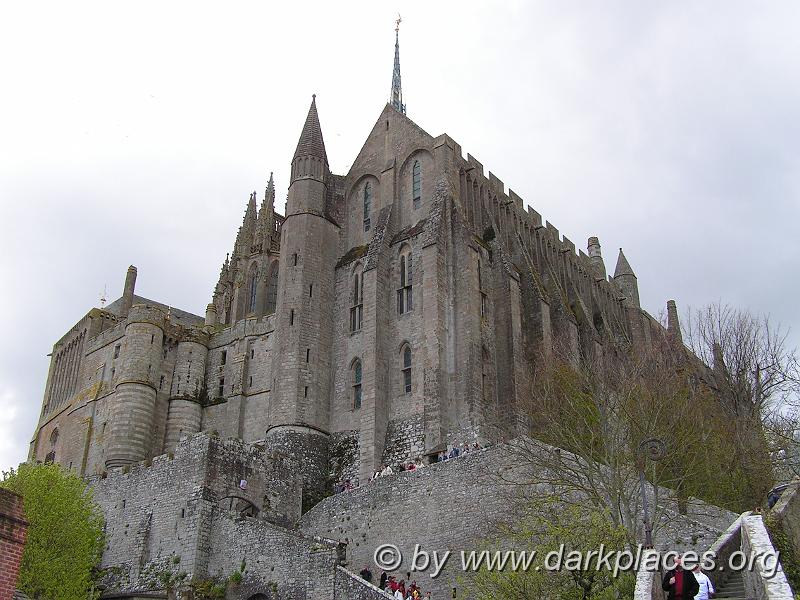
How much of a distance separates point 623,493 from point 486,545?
3933 millimetres

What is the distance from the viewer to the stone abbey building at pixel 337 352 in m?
35.0

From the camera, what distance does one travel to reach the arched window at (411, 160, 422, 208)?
4803cm

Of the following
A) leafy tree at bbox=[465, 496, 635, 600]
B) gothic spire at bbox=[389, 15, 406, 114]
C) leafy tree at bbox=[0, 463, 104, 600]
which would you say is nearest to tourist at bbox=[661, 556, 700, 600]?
leafy tree at bbox=[465, 496, 635, 600]

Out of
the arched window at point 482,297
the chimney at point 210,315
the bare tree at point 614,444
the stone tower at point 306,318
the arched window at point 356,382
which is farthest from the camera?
the chimney at point 210,315

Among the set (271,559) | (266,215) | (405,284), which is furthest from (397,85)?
(271,559)

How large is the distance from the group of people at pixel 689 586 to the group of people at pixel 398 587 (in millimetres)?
10758

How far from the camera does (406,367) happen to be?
43406 millimetres

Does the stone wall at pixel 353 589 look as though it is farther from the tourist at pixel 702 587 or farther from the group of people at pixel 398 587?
the tourist at pixel 702 587

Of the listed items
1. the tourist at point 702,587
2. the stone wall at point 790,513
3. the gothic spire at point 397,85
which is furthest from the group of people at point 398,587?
the gothic spire at point 397,85

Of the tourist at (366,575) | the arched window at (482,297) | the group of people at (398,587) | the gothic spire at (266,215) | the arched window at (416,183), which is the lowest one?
the group of people at (398,587)

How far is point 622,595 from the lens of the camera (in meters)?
17.7

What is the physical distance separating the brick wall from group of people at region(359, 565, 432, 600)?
11.8m

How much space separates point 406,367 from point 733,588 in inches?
1075

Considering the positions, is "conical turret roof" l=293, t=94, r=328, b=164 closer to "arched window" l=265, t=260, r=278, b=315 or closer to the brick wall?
"arched window" l=265, t=260, r=278, b=315
